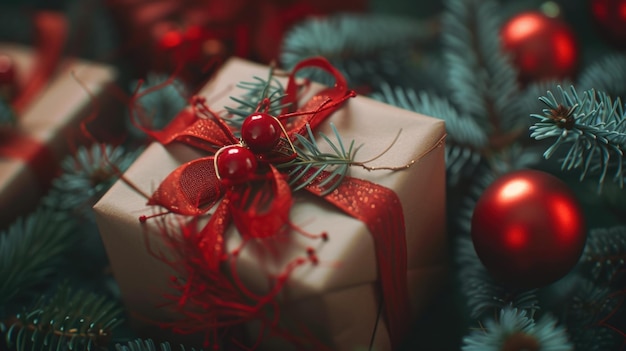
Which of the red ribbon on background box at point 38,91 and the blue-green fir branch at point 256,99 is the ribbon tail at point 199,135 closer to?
the blue-green fir branch at point 256,99

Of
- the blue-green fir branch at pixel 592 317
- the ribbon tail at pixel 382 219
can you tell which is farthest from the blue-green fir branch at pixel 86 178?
the blue-green fir branch at pixel 592 317

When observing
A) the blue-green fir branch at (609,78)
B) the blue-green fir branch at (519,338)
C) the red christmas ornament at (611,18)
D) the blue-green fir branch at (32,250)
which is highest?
the red christmas ornament at (611,18)

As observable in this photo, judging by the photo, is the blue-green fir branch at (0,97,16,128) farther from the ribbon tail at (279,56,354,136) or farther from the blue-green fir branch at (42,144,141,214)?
the ribbon tail at (279,56,354,136)

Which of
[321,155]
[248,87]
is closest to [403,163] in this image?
[321,155]

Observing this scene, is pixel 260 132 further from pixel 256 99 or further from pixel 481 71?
pixel 481 71

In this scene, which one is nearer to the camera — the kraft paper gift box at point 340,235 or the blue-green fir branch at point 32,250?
the kraft paper gift box at point 340,235

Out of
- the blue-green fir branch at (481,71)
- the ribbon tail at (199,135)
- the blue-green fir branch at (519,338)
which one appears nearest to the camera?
the blue-green fir branch at (519,338)

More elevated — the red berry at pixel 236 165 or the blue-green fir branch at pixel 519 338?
the red berry at pixel 236 165
